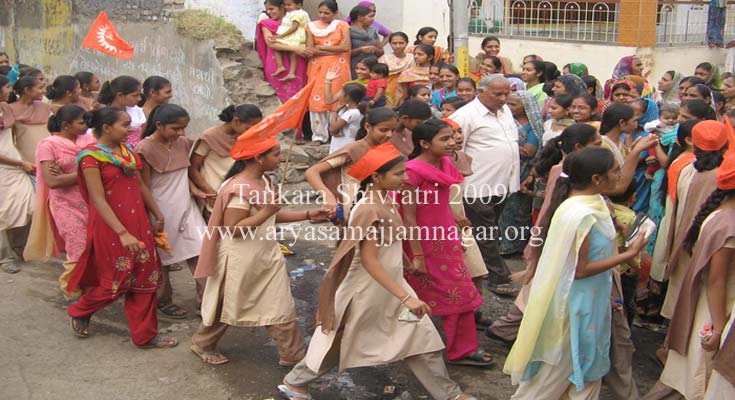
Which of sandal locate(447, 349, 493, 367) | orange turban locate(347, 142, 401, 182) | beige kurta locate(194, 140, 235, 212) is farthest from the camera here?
beige kurta locate(194, 140, 235, 212)

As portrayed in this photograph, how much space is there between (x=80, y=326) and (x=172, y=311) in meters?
0.74

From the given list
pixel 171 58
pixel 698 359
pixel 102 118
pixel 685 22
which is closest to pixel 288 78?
pixel 171 58

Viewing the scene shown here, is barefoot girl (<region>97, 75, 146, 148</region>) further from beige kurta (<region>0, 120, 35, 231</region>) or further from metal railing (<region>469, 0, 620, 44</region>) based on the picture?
metal railing (<region>469, 0, 620, 44</region>)

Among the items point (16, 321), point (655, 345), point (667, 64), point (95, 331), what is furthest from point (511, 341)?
point (667, 64)

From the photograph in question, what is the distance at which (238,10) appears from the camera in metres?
10.3

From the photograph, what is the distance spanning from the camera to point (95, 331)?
564 centimetres

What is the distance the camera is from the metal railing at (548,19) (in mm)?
13336

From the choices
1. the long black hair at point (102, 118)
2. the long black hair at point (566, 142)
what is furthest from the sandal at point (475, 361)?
the long black hair at point (102, 118)

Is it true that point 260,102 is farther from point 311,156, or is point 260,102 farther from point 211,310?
point 211,310

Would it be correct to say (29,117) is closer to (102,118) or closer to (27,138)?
(27,138)

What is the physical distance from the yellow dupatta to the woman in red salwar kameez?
2.65 meters

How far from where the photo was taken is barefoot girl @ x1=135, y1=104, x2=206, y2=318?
18.2 ft

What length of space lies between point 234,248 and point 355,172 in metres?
1.06

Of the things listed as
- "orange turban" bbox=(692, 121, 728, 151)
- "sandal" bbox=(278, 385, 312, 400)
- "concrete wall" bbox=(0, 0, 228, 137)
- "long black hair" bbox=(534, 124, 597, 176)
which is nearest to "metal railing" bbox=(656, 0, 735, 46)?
"concrete wall" bbox=(0, 0, 228, 137)
